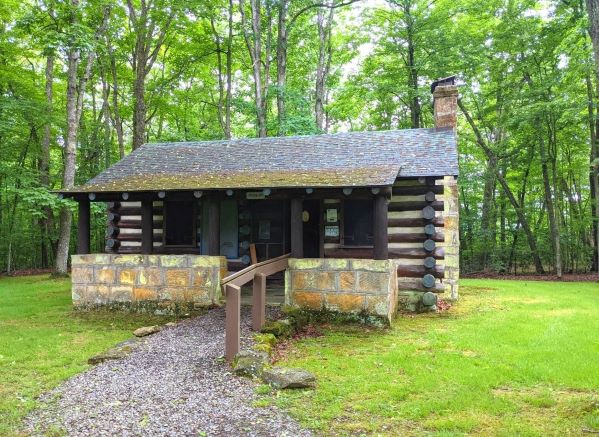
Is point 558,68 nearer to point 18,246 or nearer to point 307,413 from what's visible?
point 307,413

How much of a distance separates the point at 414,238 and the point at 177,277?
531 centimetres

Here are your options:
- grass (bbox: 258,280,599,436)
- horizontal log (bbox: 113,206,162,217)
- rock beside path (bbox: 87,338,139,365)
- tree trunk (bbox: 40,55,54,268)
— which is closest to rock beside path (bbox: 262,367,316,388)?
grass (bbox: 258,280,599,436)

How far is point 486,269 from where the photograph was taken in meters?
21.3

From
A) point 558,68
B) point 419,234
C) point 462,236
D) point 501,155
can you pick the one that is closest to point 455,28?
point 558,68

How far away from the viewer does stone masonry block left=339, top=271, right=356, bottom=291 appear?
27.0 ft

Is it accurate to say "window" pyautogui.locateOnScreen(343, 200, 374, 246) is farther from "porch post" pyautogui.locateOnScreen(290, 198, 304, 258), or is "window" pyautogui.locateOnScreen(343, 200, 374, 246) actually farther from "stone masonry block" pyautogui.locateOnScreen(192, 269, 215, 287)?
"stone masonry block" pyautogui.locateOnScreen(192, 269, 215, 287)

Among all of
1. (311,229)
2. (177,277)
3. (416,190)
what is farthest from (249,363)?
(311,229)

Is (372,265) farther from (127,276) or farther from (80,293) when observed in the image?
(80,293)

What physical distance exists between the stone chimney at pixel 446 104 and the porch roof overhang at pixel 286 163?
45cm

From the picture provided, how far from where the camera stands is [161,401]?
4.47 metres

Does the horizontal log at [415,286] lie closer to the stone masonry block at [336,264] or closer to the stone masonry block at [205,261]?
the stone masonry block at [336,264]

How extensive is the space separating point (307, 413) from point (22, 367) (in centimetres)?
402

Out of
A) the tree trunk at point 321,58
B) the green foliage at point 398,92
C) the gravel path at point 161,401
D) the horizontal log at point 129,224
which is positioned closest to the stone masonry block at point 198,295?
the gravel path at point 161,401

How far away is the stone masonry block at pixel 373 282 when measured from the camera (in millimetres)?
8047
